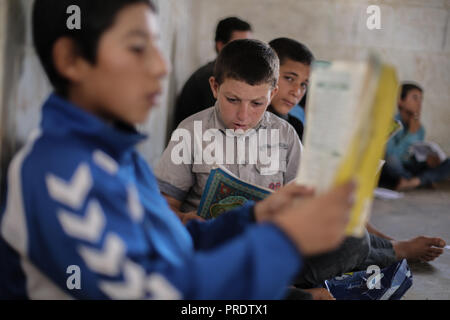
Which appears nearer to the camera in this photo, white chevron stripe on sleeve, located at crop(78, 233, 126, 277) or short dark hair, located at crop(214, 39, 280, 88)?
white chevron stripe on sleeve, located at crop(78, 233, 126, 277)

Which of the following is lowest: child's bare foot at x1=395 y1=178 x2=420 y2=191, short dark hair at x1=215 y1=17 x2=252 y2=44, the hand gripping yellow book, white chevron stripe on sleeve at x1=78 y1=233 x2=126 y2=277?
child's bare foot at x1=395 y1=178 x2=420 y2=191

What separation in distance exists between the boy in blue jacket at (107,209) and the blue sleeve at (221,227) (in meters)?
0.18

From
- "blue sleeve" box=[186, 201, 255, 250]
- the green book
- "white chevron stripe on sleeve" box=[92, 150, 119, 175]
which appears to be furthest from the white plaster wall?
"white chevron stripe on sleeve" box=[92, 150, 119, 175]

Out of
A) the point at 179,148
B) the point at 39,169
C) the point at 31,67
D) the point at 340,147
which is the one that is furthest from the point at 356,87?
the point at 179,148

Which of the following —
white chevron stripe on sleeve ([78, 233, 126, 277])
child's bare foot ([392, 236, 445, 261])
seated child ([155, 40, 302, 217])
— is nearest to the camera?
white chevron stripe on sleeve ([78, 233, 126, 277])

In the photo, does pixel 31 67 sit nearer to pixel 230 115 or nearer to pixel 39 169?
pixel 39 169

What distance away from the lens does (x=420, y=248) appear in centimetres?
207

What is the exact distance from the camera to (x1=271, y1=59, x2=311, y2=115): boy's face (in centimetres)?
217

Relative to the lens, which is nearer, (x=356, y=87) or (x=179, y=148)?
(x=356, y=87)

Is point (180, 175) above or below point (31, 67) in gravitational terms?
below

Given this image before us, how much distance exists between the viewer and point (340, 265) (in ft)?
4.63

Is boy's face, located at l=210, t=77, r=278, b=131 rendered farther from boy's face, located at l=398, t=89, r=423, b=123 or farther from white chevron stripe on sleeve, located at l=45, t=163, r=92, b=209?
boy's face, located at l=398, t=89, r=423, b=123

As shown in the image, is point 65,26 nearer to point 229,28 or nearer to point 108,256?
point 108,256

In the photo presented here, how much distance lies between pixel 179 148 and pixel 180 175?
0.09m
